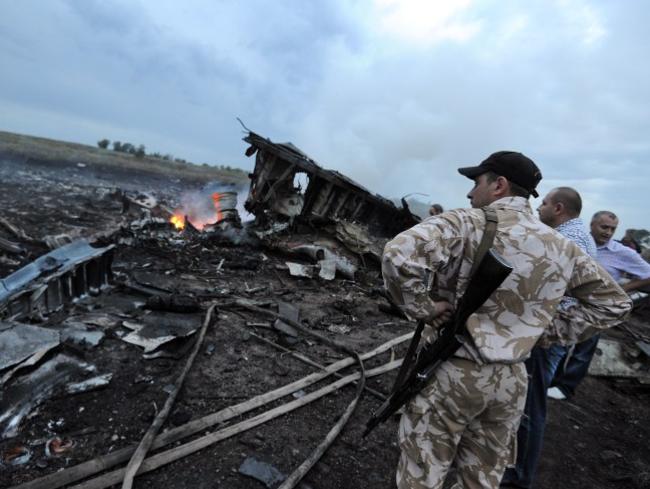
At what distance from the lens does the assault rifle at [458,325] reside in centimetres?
158

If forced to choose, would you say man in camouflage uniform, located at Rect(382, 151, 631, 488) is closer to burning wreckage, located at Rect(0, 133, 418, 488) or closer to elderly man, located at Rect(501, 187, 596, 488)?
elderly man, located at Rect(501, 187, 596, 488)

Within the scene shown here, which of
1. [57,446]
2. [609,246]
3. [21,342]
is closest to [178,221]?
[21,342]

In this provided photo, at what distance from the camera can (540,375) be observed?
2.90 m

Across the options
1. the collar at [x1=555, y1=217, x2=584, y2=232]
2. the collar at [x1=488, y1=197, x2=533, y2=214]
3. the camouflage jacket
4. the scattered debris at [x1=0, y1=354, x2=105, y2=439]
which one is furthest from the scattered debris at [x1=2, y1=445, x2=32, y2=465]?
the collar at [x1=555, y1=217, x2=584, y2=232]

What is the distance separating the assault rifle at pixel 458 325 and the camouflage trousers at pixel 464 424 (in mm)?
52

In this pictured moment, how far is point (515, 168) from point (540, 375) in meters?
1.92

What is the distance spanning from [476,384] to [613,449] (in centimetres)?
387

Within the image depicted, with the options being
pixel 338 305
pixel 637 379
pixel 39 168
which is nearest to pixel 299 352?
pixel 338 305

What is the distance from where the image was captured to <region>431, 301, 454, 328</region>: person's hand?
72.1 inches

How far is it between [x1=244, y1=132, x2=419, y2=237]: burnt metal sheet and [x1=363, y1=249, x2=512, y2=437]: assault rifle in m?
8.25

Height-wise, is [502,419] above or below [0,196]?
above

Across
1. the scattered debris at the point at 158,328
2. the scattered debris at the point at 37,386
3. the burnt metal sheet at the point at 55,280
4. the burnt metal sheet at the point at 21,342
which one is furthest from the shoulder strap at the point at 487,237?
the burnt metal sheet at the point at 55,280

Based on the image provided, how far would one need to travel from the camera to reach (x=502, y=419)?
6.09 feet

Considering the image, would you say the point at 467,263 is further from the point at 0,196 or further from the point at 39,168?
the point at 39,168
